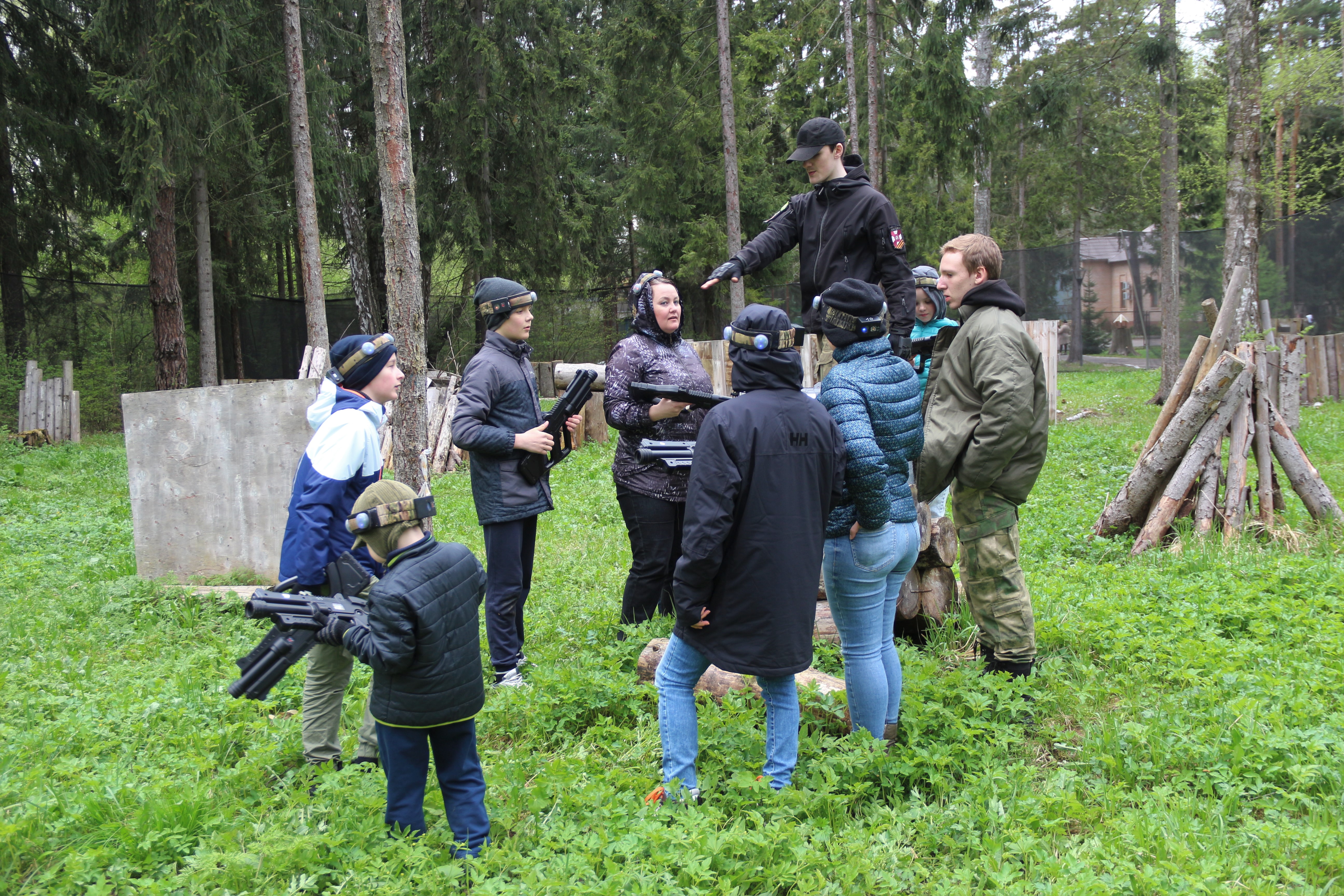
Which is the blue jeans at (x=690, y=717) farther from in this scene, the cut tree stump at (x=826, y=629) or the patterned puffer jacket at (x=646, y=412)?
the cut tree stump at (x=826, y=629)

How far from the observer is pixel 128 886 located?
9.53 ft

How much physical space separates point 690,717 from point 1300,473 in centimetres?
→ 620

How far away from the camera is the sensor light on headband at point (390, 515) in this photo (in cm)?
297

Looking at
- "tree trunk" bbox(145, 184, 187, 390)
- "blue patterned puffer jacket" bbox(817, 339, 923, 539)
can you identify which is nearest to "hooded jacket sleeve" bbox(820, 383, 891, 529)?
"blue patterned puffer jacket" bbox(817, 339, 923, 539)

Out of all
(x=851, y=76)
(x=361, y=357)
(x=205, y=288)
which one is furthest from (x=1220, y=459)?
(x=205, y=288)

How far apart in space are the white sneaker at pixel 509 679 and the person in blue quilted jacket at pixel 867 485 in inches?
75.0

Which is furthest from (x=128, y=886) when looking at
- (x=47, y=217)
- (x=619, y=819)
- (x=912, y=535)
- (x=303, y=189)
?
(x=47, y=217)

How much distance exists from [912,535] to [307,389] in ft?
17.3

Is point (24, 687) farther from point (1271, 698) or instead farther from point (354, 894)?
point (1271, 698)

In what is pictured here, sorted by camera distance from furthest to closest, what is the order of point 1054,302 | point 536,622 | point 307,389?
point 1054,302 < point 307,389 < point 536,622

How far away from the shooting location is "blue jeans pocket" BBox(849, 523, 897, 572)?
142 inches

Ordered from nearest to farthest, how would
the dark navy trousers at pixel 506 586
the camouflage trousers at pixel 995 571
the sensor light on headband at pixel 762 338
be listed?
1. the sensor light on headband at pixel 762 338
2. the camouflage trousers at pixel 995 571
3. the dark navy trousers at pixel 506 586

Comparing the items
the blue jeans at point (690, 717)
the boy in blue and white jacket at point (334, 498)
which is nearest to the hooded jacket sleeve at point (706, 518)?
the blue jeans at point (690, 717)

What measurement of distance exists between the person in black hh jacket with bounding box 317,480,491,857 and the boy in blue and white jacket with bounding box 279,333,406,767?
1.92 ft
